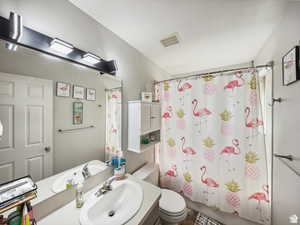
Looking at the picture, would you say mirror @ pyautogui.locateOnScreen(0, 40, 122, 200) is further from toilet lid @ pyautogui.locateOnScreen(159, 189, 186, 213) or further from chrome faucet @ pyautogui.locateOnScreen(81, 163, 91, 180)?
toilet lid @ pyautogui.locateOnScreen(159, 189, 186, 213)

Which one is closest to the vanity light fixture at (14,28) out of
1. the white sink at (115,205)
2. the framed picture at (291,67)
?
the white sink at (115,205)

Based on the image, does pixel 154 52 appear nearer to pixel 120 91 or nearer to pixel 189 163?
pixel 120 91

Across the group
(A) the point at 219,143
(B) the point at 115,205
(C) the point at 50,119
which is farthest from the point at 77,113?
(A) the point at 219,143

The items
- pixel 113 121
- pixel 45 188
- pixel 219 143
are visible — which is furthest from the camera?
pixel 219 143

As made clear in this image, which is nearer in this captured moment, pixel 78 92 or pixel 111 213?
pixel 111 213

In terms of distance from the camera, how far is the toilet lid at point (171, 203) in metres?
1.16

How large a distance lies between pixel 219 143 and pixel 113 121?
49.7 inches

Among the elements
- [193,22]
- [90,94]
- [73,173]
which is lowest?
[73,173]

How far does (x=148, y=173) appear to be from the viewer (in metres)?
1.50

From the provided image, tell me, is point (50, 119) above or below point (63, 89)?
below

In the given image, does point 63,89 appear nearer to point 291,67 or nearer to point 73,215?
point 73,215

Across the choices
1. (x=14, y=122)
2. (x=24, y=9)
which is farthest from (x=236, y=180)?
(x=24, y=9)

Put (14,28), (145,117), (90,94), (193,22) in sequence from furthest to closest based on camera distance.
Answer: (145,117), (193,22), (90,94), (14,28)

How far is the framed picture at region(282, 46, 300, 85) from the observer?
75cm
